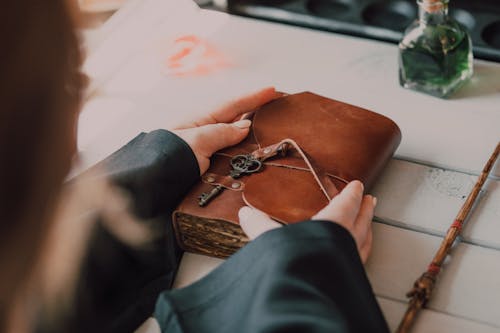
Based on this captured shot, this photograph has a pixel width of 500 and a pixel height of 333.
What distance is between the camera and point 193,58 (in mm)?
1536

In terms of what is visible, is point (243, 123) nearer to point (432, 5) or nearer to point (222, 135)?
point (222, 135)

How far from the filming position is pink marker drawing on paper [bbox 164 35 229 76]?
1.50 meters

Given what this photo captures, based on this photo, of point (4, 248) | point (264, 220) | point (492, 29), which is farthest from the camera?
point (492, 29)

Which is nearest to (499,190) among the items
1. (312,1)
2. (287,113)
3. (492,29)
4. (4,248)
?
(287,113)

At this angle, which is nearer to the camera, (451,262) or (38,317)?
(38,317)

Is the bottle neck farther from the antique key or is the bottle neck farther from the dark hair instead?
the dark hair

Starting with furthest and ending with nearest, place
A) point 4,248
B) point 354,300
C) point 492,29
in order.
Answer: point 492,29 → point 354,300 → point 4,248

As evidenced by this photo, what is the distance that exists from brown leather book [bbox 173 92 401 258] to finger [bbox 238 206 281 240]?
14 millimetres

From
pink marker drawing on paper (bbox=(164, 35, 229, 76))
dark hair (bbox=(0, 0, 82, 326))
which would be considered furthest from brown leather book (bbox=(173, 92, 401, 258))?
dark hair (bbox=(0, 0, 82, 326))

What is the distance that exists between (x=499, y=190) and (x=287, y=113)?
320 mm

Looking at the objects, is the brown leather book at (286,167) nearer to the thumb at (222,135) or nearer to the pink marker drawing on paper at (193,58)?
the thumb at (222,135)

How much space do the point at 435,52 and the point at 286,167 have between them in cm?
36

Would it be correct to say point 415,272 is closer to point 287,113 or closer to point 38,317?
point 287,113

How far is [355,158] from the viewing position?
1148 millimetres
